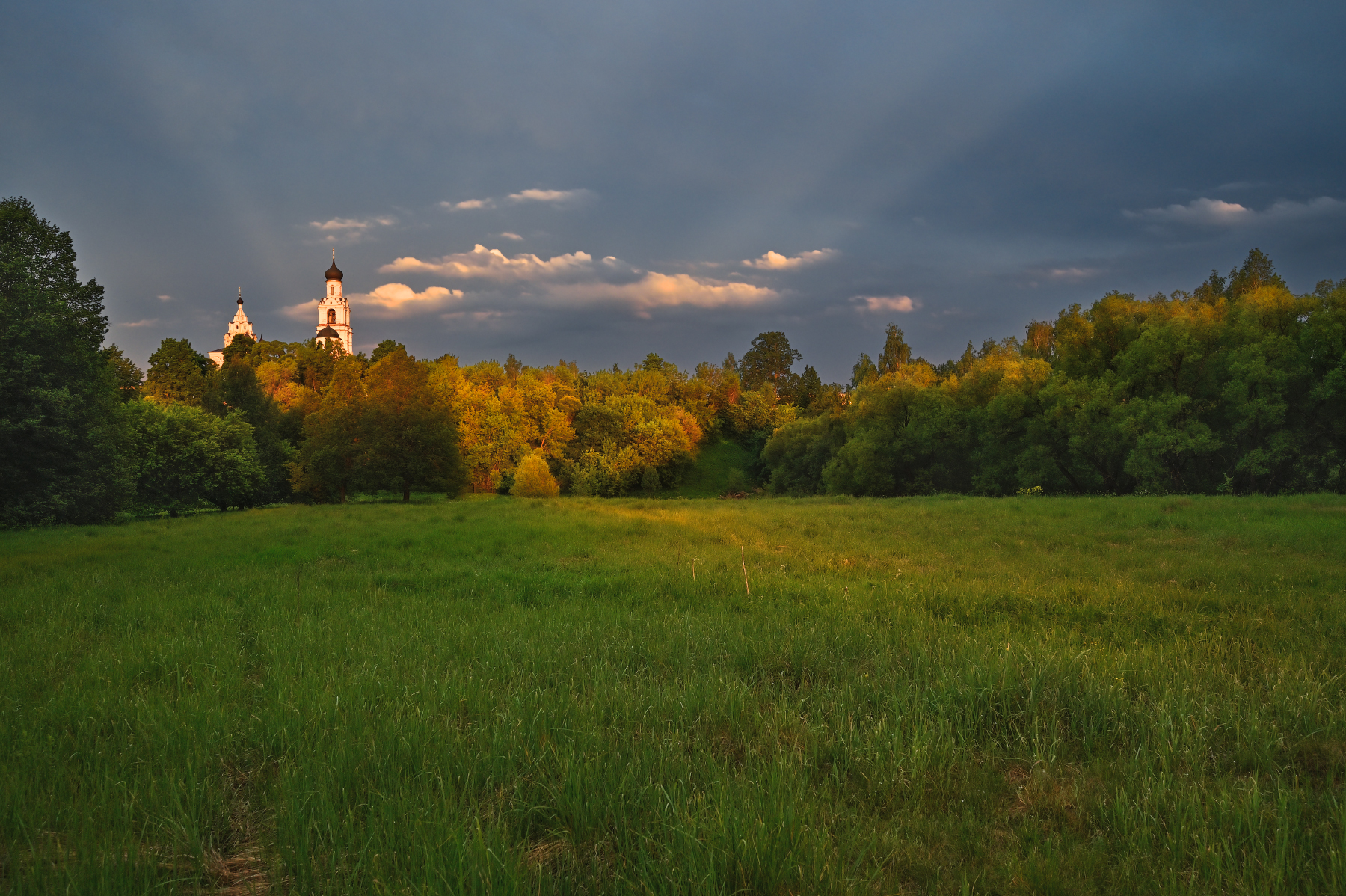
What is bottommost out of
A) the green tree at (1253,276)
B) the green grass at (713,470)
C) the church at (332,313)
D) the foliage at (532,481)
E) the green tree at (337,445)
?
the green grass at (713,470)

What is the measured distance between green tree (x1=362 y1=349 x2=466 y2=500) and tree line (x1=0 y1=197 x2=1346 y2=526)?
154 mm

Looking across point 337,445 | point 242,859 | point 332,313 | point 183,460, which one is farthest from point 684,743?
point 332,313

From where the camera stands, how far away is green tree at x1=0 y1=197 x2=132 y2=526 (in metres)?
21.1

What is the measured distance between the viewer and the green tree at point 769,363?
11825 centimetres

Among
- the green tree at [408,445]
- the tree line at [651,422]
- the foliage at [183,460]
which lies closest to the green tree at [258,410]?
the tree line at [651,422]

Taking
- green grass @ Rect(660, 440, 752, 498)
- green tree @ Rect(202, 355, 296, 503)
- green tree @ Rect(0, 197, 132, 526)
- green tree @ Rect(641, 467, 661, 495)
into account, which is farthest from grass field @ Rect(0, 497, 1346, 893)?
green grass @ Rect(660, 440, 752, 498)

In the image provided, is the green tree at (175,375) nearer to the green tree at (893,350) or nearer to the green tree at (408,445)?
the green tree at (408,445)

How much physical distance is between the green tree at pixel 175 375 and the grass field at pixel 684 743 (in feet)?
266

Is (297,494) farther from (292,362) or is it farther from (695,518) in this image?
(695,518)

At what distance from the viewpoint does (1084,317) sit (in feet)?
144

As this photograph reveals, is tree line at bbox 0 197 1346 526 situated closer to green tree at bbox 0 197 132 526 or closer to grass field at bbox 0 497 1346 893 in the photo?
green tree at bbox 0 197 132 526

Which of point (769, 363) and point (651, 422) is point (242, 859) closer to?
point (651, 422)

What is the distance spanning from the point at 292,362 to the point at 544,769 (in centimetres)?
10056

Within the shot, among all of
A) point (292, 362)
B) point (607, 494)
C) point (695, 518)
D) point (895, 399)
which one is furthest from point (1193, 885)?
point (292, 362)
